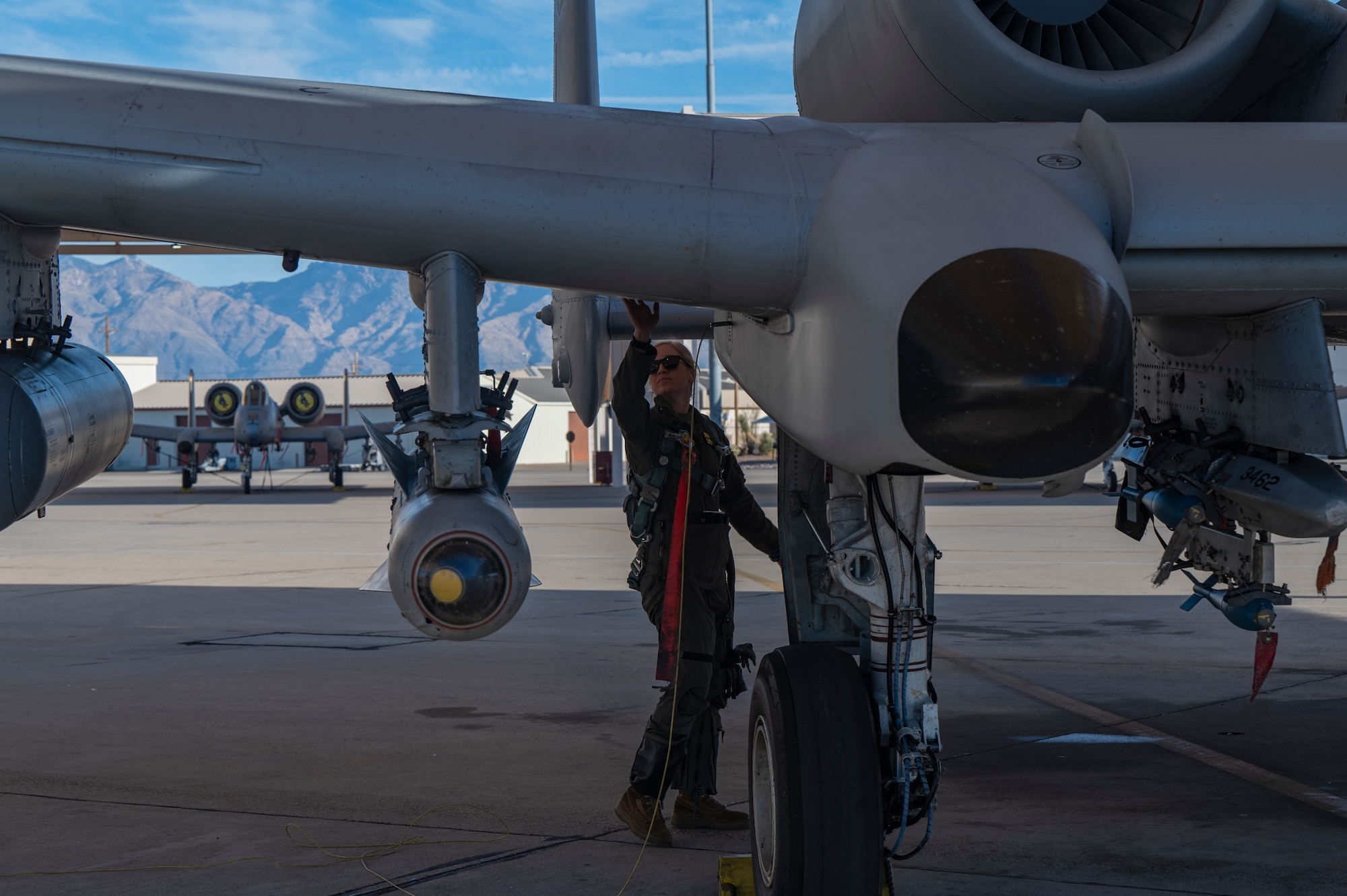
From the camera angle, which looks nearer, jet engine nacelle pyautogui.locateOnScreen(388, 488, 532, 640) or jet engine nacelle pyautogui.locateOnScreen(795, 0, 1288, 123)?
jet engine nacelle pyautogui.locateOnScreen(388, 488, 532, 640)

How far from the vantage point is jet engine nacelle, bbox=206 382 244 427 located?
35.6m

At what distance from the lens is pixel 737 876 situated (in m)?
3.94

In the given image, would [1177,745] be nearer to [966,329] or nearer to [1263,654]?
[1263,654]

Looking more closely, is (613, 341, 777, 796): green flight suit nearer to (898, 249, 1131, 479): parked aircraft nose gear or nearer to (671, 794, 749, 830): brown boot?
(671, 794, 749, 830): brown boot

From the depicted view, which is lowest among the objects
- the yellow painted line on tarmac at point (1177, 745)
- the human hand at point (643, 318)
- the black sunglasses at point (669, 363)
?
the yellow painted line on tarmac at point (1177, 745)

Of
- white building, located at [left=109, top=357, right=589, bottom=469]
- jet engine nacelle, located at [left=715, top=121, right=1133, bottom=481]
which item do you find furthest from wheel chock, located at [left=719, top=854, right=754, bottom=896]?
white building, located at [left=109, top=357, right=589, bottom=469]

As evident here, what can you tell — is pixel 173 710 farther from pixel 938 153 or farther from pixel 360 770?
pixel 938 153

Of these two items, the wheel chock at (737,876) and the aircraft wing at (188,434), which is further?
the aircraft wing at (188,434)

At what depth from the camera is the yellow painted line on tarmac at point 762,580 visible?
12875 millimetres

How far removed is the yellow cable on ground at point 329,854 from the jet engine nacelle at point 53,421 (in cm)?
150

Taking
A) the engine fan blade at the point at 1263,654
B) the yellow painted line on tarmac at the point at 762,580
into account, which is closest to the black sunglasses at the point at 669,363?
the engine fan blade at the point at 1263,654

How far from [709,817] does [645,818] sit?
0.36 m

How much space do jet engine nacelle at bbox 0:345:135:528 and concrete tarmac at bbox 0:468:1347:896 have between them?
1570 millimetres

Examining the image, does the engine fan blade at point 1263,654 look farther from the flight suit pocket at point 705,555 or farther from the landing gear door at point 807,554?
the flight suit pocket at point 705,555
